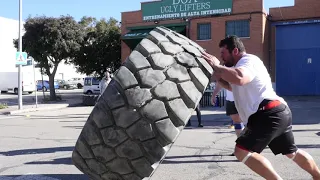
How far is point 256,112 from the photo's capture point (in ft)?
12.1

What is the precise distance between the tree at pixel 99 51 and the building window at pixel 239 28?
34.5 feet

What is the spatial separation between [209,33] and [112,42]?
9.27 metres

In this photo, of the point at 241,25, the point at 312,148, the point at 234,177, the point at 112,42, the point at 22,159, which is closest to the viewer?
the point at 234,177

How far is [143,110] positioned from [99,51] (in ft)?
97.6

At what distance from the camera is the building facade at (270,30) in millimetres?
27641

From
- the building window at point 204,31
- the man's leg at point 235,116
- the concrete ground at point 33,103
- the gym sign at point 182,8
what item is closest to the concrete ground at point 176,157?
the man's leg at point 235,116

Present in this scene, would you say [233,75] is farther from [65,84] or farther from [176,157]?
[65,84]

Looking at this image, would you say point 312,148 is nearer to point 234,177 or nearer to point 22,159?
point 234,177

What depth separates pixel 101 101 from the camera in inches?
112

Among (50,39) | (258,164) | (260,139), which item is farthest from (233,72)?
(50,39)

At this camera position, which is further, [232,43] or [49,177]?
[49,177]

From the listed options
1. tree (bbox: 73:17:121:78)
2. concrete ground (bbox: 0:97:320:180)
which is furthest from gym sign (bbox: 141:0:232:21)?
concrete ground (bbox: 0:97:320:180)

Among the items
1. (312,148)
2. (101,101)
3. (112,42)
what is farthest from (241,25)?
(101,101)

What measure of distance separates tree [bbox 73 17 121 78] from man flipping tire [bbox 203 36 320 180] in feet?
87.7
